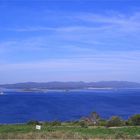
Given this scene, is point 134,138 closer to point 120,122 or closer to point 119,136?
point 119,136

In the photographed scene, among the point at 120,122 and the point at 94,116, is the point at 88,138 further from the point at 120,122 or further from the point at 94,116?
the point at 94,116

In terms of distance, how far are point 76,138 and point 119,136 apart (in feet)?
8.64

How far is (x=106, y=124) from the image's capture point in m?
34.4

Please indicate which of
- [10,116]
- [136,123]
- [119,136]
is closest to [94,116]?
[136,123]

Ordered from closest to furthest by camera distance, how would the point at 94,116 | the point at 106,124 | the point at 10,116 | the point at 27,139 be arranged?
the point at 27,139 → the point at 106,124 → the point at 94,116 → the point at 10,116

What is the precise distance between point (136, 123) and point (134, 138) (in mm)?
15110

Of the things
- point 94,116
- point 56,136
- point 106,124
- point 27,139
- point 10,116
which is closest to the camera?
point 27,139

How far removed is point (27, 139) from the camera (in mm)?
19062

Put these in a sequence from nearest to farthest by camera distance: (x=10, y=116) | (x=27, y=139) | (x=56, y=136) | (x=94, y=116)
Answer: (x=27, y=139)
(x=56, y=136)
(x=94, y=116)
(x=10, y=116)

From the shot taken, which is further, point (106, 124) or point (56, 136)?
point (106, 124)

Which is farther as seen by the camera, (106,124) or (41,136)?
(106,124)

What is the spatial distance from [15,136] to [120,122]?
16170 millimetres

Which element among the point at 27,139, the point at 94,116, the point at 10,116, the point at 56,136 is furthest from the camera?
the point at 10,116

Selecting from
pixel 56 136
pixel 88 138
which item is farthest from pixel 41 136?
pixel 88 138
